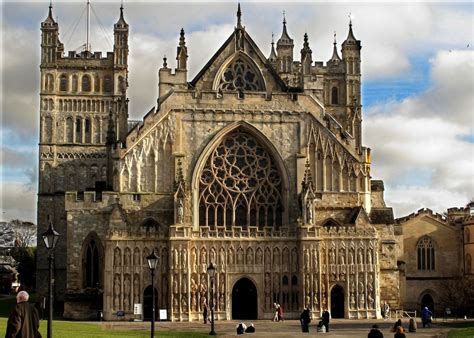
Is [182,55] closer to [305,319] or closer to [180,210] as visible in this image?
[180,210]

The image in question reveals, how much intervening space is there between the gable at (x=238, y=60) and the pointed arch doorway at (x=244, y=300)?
1434 cm

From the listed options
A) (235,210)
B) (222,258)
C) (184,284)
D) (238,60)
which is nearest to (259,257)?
(222,258)

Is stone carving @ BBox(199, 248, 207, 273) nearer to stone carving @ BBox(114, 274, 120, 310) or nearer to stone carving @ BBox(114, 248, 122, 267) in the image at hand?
stone carving @ BBox(114, 248, 122, 267)

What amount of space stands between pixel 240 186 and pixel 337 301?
10382 mm

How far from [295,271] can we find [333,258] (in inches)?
107

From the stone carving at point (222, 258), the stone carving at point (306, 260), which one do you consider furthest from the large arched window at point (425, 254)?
the stone carving at point (222, 258)

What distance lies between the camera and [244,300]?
58.6 meters

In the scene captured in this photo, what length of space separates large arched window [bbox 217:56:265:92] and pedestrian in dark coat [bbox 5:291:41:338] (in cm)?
4784

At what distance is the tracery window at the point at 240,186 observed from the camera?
60500mm

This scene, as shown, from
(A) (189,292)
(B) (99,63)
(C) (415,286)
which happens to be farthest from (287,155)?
(B) (99,63)

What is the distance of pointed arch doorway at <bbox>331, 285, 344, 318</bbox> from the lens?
5888 cm

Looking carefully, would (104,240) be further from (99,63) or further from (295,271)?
(99,63)

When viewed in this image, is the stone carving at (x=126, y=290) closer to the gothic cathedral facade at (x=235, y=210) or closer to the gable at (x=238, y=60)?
the gothic cathedral facade at (x=235, y=210)

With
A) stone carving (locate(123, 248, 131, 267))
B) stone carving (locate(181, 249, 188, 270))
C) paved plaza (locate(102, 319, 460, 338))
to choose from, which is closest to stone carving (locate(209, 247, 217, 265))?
stone carving (locate(181, 249, 188, 270))
